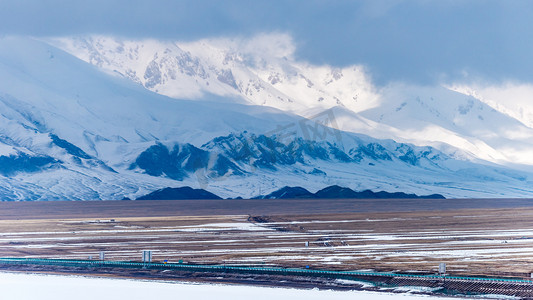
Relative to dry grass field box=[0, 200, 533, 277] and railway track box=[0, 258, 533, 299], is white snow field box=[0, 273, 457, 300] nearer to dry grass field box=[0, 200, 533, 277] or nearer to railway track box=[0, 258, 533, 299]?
railway track box=[0, 258, 533, 299]

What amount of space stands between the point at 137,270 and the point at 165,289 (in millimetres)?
13499

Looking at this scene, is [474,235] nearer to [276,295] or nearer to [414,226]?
[414,226]

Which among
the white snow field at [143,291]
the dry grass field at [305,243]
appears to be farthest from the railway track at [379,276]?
the dry grass field at [305,243]

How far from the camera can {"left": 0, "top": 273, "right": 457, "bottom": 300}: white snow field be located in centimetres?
7038

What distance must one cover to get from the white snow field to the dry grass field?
15831 millimetres

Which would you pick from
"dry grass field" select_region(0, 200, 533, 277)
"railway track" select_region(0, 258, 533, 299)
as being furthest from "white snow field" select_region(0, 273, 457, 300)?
"dry grass field" select_region(0, 200, 533, 277)

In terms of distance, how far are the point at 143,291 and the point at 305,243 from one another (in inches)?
1845

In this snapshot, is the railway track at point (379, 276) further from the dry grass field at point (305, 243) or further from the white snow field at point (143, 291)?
the dry grass field at point (305, 243)

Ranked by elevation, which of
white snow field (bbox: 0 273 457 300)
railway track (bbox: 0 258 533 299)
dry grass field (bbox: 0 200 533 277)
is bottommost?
white snow field (bbox: 0 273 457 300)

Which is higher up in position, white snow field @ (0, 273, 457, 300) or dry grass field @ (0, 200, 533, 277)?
dry grass field @ (0, 200, 533, 277)

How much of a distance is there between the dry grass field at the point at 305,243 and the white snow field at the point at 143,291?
15831 millimetres

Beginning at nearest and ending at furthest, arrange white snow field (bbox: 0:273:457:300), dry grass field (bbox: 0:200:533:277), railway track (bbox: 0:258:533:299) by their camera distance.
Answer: railway track (bbox: 0:258:533:299) → white snow field (bbox: 0:273:457:300) → dry grass field (bbox: 0:200:533:277)

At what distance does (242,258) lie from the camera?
99.1m

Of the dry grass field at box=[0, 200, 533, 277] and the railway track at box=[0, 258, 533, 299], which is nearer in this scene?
the railway track at box=[0, 258, 533, 299]
